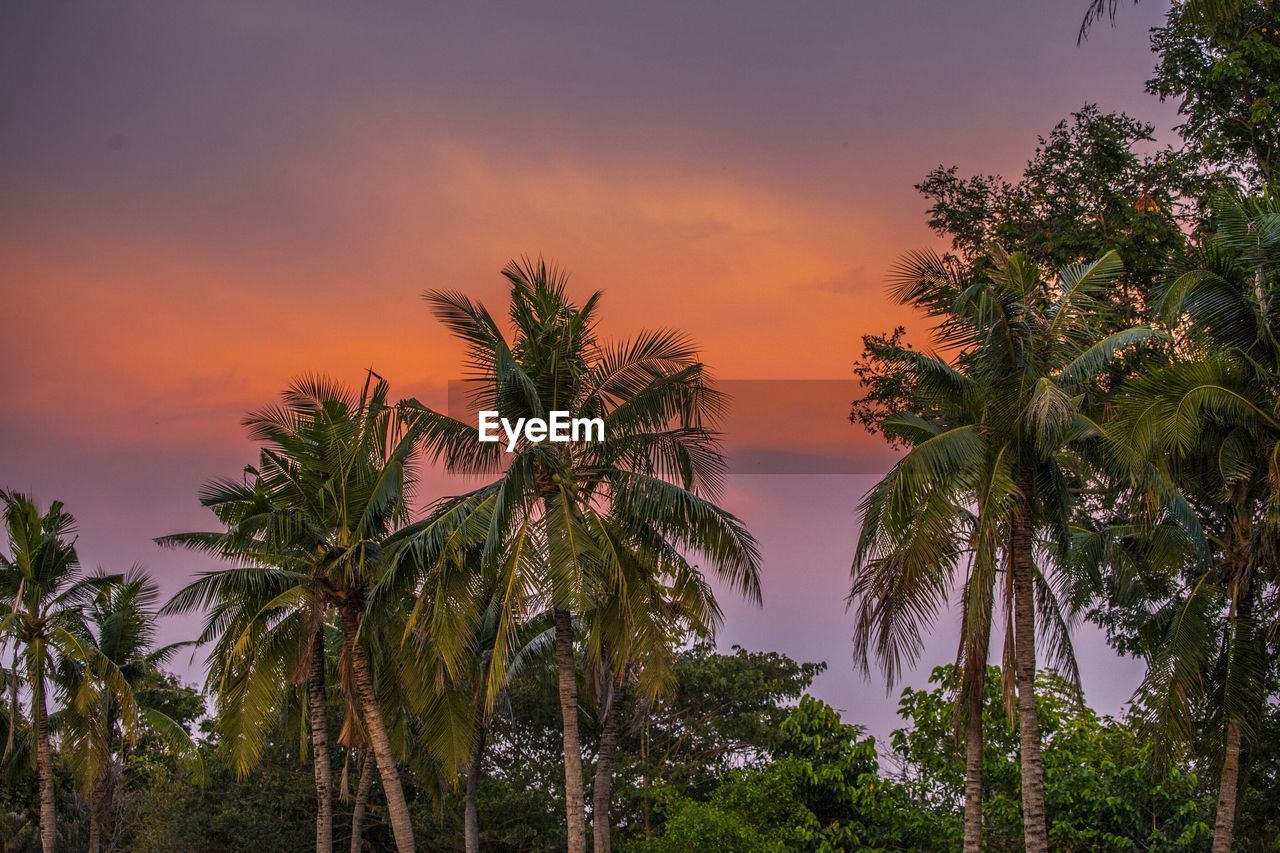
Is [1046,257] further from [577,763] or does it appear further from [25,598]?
[25,598]

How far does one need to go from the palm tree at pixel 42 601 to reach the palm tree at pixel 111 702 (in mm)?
376

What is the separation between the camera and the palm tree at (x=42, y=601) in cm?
2816

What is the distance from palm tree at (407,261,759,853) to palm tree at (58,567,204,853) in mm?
12435

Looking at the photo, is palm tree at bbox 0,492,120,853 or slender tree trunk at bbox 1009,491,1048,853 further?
palm tree at bbox 0,492,120,853

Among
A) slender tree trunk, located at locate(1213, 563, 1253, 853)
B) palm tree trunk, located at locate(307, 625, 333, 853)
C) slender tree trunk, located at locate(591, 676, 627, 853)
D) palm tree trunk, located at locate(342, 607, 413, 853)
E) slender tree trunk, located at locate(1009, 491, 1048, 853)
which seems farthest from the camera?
slender tree trunk, located at locate(591, 676, 627, 853)

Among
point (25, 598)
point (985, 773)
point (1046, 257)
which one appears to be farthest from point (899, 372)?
point (25, 598)

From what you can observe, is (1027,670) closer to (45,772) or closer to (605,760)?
(605,760)

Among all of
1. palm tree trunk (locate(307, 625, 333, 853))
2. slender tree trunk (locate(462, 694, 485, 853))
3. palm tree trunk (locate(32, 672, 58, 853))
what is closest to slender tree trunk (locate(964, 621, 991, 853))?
palm tree trunk (locate(307, 625, 333, 853))

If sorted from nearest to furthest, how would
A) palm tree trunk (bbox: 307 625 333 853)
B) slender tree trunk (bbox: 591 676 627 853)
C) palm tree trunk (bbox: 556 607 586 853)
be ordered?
palm tree trunk (bbox: 556 607 586 853)
palm tree trunk (bbox: 307 625 333 853)
slender tree trunk (bbox: 591 676 627 853)

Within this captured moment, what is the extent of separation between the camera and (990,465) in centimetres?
1788

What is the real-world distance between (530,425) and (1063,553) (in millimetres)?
7749

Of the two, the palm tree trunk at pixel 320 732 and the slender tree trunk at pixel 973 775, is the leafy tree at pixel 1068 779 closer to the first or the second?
the slender tree trunk at pixel 973 775

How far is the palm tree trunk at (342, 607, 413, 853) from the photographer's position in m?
22.0

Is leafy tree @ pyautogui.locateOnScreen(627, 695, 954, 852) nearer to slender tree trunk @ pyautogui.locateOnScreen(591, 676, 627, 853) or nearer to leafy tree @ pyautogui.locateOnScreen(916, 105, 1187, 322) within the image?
slender tree trunk @ pyautogui.locateOnScreen(591, 676, 627, 853)
